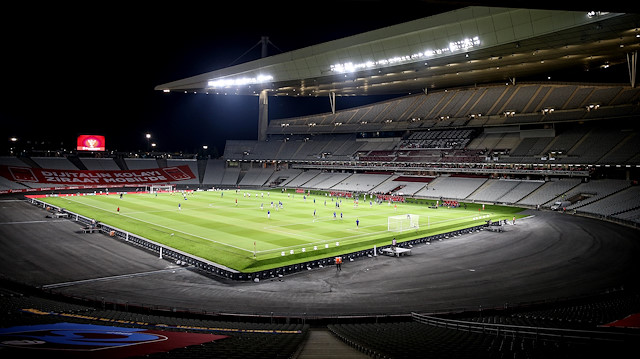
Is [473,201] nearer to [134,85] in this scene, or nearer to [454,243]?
[454,243]

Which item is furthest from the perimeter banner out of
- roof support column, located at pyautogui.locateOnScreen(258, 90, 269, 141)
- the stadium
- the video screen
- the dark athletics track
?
the dark athletics track

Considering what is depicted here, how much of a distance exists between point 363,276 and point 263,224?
18202 millimetres

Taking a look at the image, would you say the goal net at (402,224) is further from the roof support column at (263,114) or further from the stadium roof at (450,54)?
the roof support column at (263,114)

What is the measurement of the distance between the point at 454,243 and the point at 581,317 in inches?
793

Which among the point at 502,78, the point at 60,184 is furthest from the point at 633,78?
the point at 60,184

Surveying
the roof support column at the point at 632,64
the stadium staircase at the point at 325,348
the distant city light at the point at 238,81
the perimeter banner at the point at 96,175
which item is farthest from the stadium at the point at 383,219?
the distant city light at the point at 238,81

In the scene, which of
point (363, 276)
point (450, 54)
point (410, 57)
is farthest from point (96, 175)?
point (363, 276)

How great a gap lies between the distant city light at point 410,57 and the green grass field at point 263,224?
19.3m

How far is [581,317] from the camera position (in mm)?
13336

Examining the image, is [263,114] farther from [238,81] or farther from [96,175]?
[96,175]

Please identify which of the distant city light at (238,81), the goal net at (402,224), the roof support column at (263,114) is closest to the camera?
the goal net at (402,224)

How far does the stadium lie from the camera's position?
482 inches

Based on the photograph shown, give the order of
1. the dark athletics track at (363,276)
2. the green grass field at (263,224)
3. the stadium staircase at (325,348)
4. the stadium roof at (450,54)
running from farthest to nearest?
the stadium roof at (450,54)
the green grass field at (263,224)
the dark athletics track at (363,276)
the stadium staircase at (325,348)

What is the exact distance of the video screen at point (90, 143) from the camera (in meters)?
83.6
